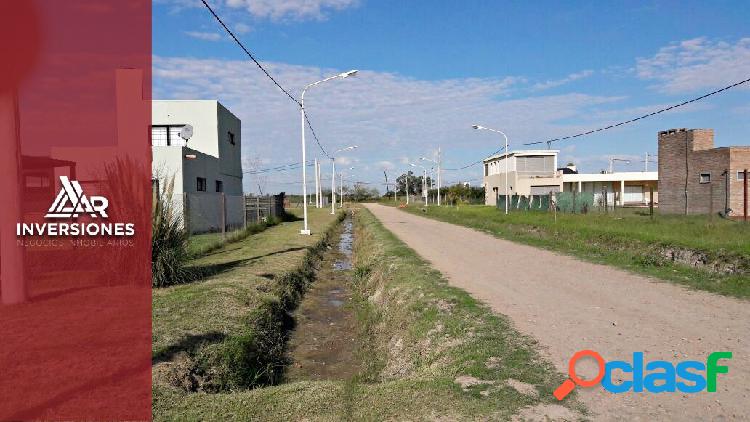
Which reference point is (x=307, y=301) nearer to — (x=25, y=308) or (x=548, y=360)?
(x=25, y=308)

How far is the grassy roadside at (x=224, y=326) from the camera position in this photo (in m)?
6.45

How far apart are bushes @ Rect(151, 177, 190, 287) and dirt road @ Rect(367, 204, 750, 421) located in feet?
17.5

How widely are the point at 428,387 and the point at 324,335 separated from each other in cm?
465

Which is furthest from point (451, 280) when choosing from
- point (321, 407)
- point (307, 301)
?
point (321, 407)

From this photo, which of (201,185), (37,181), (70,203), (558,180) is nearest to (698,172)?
(201,185)

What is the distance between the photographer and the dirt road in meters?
4.59

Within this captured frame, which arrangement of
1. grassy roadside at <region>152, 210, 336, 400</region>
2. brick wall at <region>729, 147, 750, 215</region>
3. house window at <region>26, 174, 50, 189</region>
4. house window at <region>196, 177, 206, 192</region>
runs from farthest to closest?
brick wall at <region>729, 147, 750, 215</region> < house window at <region>196, 177, 206, 192</region> < house window at <region>26, 174, 50, 189</region> < grassy roadside at <region>152, 210, 336, 400</region>

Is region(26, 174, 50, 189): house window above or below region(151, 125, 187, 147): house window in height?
below

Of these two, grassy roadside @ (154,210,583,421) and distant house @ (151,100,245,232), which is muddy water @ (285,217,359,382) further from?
distant house @ (151,100,245,232)

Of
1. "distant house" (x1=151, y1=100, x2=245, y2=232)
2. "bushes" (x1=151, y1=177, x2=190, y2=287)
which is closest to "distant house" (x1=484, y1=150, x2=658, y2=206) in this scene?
"distant house" (x1=151, y1=100, x2=245, y2=232)

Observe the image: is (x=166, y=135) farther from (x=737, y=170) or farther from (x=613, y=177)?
(x=613, y=177)

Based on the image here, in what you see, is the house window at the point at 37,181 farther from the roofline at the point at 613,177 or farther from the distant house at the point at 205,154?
the roofline at the point at 613,177

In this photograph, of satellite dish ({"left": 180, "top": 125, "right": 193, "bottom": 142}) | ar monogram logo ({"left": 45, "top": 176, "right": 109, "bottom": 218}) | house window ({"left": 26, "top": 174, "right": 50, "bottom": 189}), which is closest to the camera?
ar monogram logo ({"left": 45, "top": 176, "right": 109, "bottom": 218})

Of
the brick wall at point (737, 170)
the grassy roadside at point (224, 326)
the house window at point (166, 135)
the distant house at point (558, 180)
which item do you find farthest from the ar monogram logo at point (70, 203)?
the distant house at point (558, 180)
